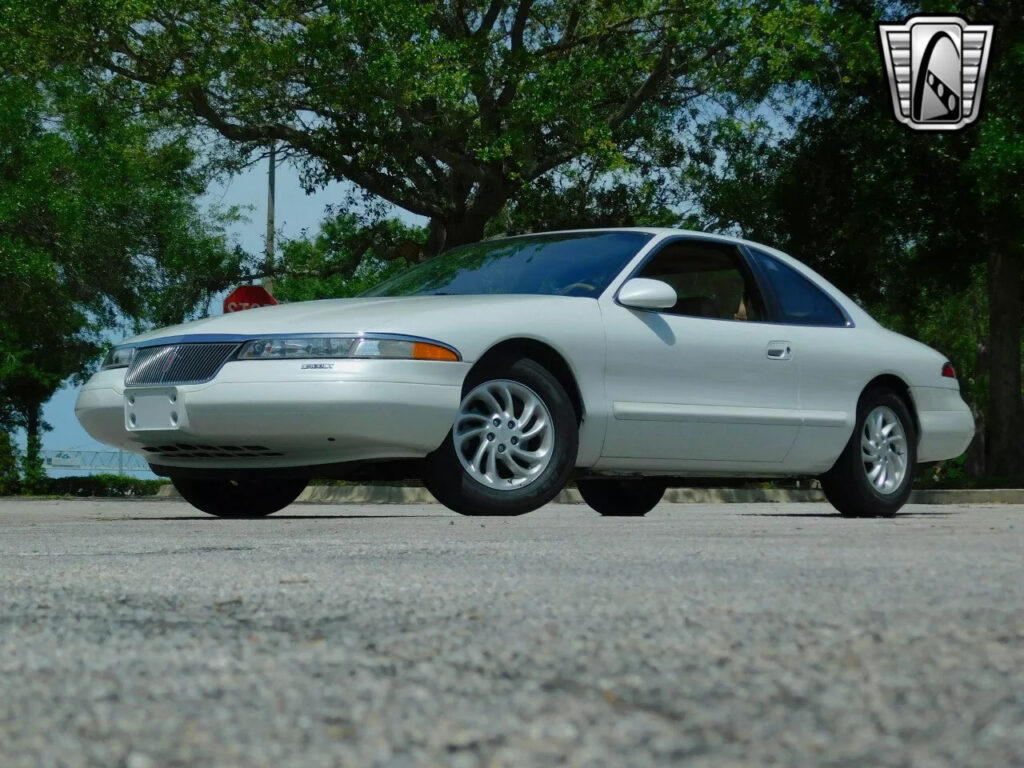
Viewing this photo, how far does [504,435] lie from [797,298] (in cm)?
243

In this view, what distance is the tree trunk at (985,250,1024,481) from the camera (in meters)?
22.1

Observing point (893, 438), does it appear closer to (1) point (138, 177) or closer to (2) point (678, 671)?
(2) point (678, 671)

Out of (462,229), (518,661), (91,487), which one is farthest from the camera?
(91,487)

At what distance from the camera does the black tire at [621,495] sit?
10266 mm

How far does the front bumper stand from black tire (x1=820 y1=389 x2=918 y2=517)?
2.77m

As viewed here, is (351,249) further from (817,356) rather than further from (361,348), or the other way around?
(361,348)

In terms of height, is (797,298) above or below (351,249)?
below

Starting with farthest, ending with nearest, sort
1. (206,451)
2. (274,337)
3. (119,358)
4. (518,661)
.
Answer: (119,358) → (206,451) → (274,337) → (518,661)

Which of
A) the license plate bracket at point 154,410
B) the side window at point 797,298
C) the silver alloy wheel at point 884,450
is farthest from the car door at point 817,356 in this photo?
the license plate bracket at point 154,410

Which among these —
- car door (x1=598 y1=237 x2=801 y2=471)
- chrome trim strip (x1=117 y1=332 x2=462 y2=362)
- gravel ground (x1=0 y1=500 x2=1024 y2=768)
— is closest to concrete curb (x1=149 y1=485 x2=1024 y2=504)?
car door (x1=598 y1=237 x2=801 y2=471)

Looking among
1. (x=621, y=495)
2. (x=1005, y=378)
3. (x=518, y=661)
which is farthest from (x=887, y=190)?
(x=518, y=661)

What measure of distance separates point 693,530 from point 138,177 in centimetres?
2058

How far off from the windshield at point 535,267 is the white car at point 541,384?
1cm

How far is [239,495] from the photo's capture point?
9.34 meters
